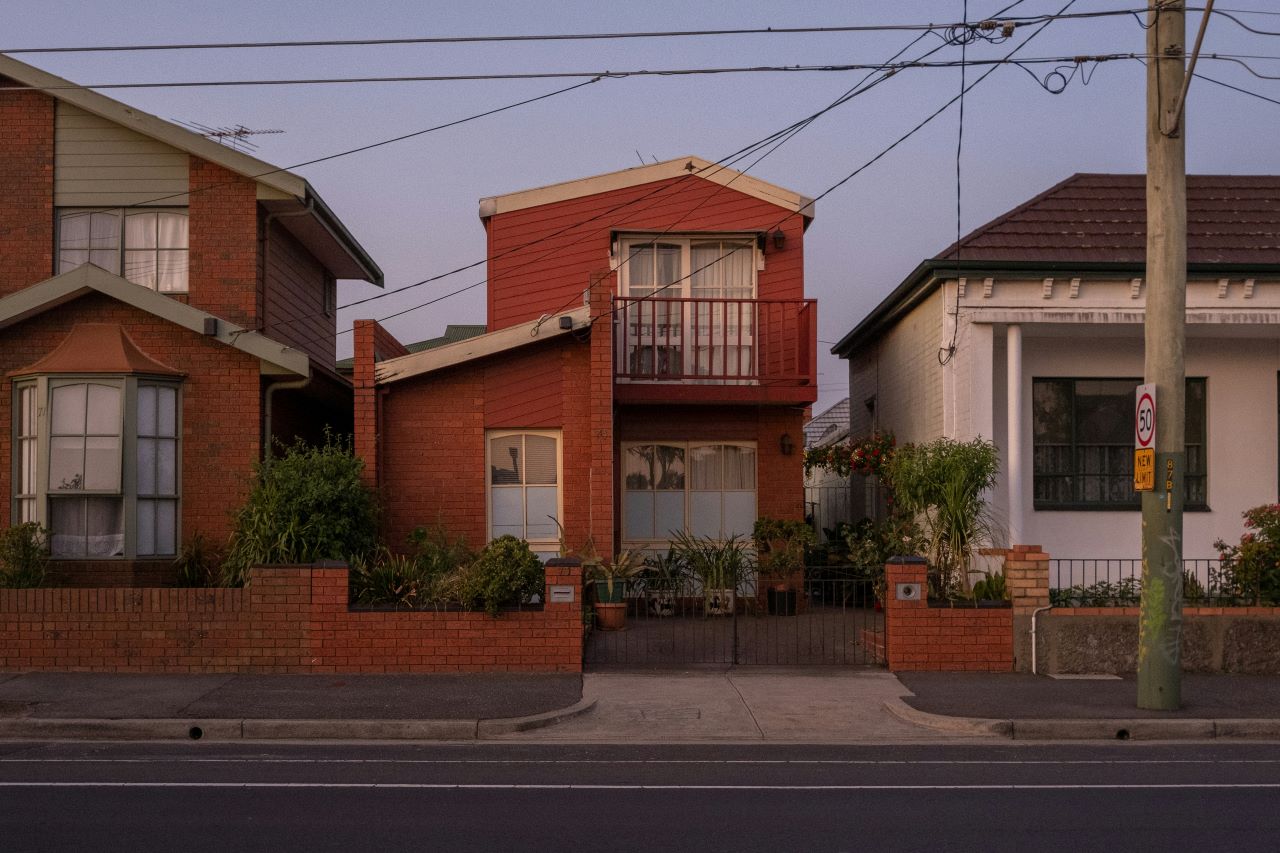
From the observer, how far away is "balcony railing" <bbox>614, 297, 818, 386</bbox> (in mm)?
16844

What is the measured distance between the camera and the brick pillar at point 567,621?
12.8 metres

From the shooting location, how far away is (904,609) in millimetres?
13031

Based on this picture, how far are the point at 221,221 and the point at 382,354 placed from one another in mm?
2786

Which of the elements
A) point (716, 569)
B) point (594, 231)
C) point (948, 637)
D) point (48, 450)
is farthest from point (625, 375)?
point (48, 450)

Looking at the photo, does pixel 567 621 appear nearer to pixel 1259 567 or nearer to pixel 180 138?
pixel 1259 567

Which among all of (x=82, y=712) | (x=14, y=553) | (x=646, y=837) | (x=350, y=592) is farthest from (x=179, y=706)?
(x=646, y=837)

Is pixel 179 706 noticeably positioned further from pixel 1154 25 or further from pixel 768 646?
pixel 1154 25

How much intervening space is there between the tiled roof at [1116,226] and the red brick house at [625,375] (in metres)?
2.80

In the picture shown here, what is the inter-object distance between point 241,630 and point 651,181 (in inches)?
342

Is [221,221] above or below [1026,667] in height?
above

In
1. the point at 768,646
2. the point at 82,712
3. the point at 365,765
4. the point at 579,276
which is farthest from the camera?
the point at 579,276

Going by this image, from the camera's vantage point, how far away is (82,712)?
10.8 m

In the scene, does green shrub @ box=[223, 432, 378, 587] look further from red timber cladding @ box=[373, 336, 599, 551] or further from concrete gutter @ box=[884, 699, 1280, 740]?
concrete gutter @ box=[884, 699, 1280, 740]

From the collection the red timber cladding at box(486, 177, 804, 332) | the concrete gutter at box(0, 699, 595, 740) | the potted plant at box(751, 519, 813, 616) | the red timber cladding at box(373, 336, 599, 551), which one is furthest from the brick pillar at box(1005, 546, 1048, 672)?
the red timber cladding at box(486, 177, 804, 332)
